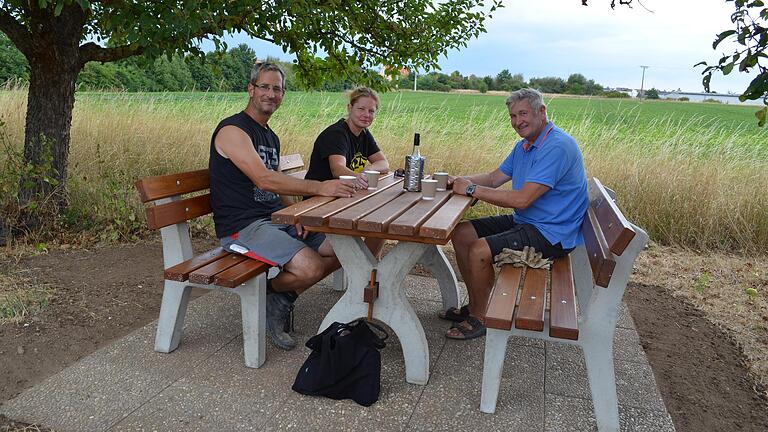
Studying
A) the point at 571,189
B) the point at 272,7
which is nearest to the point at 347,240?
the point at 571,189

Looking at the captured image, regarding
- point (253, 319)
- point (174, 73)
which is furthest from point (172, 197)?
point (174, 73)

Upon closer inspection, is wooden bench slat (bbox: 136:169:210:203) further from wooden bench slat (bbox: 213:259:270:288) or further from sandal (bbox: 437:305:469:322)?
sandal (bbox: 437:305:469:322)

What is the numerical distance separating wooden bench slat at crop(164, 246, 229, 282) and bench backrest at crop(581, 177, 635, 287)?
1929 millimetres

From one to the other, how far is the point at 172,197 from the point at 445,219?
1514mm

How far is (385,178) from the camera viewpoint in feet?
14.6

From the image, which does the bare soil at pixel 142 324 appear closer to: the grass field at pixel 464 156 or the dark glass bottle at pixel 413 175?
the grass field at pixel 464 156

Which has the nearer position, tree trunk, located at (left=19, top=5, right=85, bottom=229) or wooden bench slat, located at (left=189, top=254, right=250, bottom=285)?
wooden bench slat, located at (left=189, top=254, right=250, bottom=285)

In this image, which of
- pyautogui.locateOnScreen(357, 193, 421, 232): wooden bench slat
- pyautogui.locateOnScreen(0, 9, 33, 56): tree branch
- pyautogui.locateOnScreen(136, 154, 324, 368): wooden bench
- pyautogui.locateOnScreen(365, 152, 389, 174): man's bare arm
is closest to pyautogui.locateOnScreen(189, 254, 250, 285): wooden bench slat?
pyautogui.locateOnScreen(136, 154, 324, 368): wooden bench

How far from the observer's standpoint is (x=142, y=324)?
372 cm

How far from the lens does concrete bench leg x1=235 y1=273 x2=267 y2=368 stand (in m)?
3.11

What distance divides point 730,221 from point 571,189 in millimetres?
3477

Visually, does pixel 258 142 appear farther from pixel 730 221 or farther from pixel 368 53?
pixel 730 221

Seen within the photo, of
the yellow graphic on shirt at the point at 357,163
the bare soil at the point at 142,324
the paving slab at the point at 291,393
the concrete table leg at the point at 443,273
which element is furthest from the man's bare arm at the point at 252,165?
the bare soil at the point at 142,324

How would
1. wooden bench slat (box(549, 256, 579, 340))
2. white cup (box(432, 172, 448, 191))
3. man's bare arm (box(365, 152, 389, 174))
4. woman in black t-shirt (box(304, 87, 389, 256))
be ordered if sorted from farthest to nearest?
man's bare arm (box(365, 152, 389, 174))
woman in black t-shirt (box(304, 87, 389, 256))
white cup (box(432, 172, 448, 191))
wooden bench slat (box(549, 256, 579, 340))
